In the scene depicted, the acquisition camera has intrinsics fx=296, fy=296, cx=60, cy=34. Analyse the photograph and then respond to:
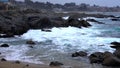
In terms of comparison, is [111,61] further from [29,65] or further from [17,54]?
[17,54]

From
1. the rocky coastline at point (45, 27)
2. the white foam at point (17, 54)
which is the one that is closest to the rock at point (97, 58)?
the rocky coastline at point (45, 27)

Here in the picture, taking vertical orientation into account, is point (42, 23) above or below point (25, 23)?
below

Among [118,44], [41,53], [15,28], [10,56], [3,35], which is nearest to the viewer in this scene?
[10,56]

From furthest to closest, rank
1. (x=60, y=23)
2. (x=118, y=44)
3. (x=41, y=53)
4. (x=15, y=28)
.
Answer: (x=60, y=23) → (x=15, y=28) → (x=118, y=44) → (x=41, y=53)

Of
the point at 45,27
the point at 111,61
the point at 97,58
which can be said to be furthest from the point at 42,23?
the point at 111,61

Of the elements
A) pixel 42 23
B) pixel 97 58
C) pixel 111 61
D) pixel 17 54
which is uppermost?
pixel 111 61

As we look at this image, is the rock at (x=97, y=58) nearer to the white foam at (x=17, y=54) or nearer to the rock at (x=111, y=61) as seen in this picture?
the rock at (x=111, y=61)

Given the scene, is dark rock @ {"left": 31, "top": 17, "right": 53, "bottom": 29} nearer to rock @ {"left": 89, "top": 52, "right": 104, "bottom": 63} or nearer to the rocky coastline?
the rocky coastline

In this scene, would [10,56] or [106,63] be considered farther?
[10,56]

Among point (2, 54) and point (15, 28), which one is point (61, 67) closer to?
point (2, 54)

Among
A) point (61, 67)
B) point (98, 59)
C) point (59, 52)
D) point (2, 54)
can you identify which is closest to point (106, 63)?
point (98, 59)

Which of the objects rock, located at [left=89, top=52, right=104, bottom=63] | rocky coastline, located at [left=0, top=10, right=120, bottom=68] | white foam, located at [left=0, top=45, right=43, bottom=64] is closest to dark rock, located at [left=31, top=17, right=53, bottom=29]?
rocky coastline, located at [left=0, top=10, right=120, bottom=68]

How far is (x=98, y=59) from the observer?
65.9 feet

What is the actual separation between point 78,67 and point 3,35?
Result: 17.7 meters
